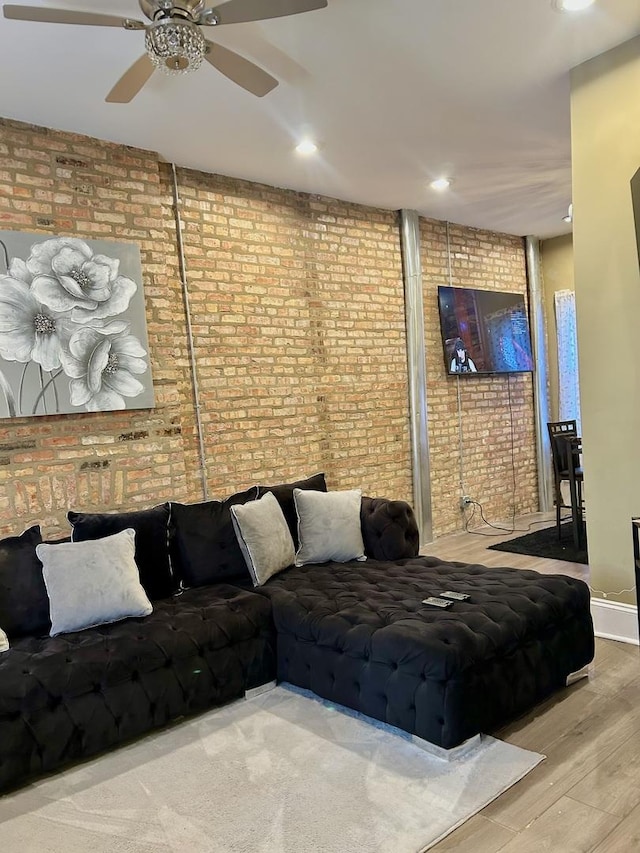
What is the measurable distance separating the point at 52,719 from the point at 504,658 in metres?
1.78

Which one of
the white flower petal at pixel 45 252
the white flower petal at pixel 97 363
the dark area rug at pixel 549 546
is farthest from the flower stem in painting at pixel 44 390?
the dark area rug at pixel 549 546

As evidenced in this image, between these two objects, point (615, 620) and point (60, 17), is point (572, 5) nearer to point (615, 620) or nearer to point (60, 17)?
point (60, 17)

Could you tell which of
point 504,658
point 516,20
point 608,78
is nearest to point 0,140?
point 516,20

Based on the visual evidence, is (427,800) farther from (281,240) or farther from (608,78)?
(281,240)

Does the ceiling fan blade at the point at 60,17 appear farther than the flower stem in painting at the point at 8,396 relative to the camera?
No

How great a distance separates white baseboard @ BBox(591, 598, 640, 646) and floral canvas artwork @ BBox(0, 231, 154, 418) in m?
2.84

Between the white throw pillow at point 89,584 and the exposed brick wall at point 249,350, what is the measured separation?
628mm

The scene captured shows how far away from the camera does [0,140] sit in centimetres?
339

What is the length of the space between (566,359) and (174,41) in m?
6.02

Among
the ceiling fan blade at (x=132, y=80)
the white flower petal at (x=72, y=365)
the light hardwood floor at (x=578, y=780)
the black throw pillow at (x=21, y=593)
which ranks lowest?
the light hardwood floor at (x=578, y=780)

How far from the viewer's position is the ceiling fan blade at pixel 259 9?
6.98ft

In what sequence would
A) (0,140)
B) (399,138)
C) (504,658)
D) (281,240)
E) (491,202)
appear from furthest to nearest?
(491,202) < (281,240) < (399,138) < (0,140) < (504,658)

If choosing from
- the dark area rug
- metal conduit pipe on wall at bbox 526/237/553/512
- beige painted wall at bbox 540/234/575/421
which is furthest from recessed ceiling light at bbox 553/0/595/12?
beige painted wall at bbox 540/234/575/421

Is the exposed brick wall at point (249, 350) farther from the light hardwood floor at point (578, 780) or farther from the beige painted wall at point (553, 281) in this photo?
the light hardwood floor at point (578, 780)
